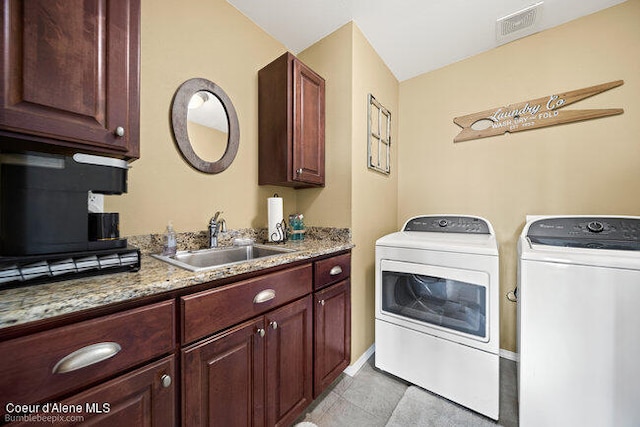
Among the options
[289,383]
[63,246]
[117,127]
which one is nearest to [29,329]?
[63,246]

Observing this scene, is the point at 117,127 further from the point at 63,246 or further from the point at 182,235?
the point at 182,235

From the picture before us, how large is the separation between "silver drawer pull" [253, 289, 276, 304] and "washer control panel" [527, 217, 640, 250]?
162cm

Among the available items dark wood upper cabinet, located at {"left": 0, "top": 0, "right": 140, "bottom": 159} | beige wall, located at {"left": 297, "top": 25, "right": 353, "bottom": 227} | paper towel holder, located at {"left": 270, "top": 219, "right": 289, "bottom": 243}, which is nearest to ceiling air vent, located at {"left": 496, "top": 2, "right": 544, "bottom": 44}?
beige wall, located at {"left": 297, "top": 25, "right": 353, "bottom": 227}

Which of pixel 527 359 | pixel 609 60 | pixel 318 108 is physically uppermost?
pixel 609 60

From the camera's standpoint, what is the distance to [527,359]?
116 centimetres

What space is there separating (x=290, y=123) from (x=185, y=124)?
2.12ft

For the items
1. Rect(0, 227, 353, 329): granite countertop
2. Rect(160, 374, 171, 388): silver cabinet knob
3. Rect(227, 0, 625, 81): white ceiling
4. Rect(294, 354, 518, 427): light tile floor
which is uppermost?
Rect(227, 0, 625, 81): white ceiling

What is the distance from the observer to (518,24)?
1.70 meters

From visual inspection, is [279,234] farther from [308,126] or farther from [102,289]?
[102,289]

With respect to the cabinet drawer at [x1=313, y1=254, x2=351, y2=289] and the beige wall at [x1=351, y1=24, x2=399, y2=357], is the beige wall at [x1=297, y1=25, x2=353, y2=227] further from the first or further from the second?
the cabinet drawer at [x1=313, y1=254, x2=351, y2=289]

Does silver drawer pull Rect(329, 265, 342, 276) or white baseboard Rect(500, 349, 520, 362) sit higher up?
silver drawer pull Rect(329, 265, 342, 276)

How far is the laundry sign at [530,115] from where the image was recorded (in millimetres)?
1604

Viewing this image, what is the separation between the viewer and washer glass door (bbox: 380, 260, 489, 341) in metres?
1.33

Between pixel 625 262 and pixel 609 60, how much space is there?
5.11 feet
